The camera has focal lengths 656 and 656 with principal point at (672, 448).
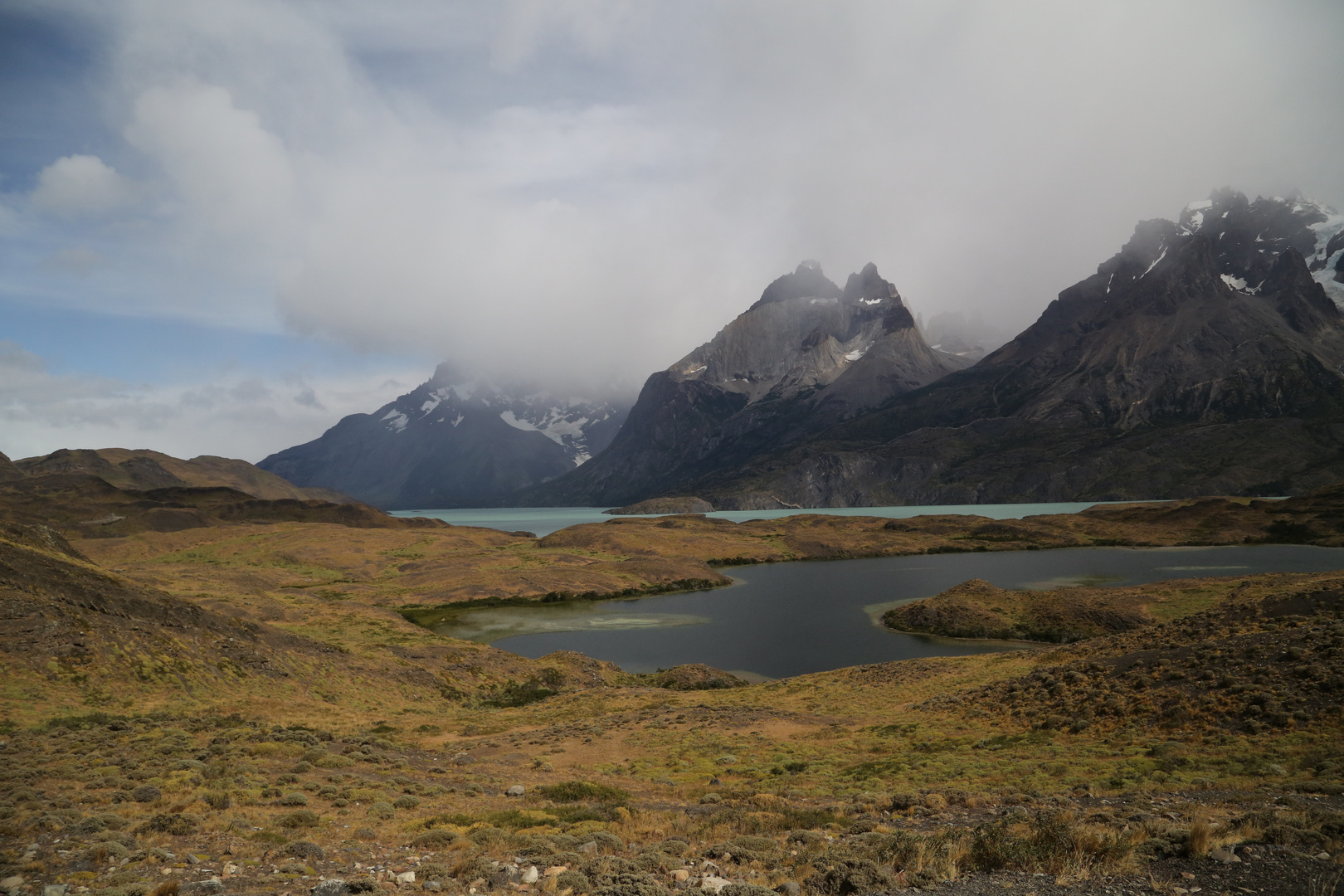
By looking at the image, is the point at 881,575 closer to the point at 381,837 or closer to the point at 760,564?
the point at 760,564

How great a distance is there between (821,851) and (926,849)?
2245mm

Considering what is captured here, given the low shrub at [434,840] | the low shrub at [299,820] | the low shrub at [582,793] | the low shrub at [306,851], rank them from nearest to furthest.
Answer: the low shrub at [306,851], the low shrub at [434,840], the low shrub at [299,820], the low shrub at [582,793]

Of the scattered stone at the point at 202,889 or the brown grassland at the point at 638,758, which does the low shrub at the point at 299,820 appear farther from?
the scattered stone at the point at 202,889

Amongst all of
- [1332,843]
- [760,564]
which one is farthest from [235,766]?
[760,564]

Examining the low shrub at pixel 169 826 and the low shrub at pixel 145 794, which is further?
the low shrub at pixel 145 794

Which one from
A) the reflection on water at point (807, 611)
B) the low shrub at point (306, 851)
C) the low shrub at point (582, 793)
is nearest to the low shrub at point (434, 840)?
the low shrub at point (306, 851)

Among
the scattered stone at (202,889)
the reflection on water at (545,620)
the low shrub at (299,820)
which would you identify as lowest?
the reflection on water at (545,620)

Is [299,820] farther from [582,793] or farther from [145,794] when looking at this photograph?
[582,793]

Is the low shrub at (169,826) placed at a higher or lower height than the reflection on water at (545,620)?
higher

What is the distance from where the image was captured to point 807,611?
8212 centimetres

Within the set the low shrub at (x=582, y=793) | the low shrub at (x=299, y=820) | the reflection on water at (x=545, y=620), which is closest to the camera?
the low shrub at (x=299, y=820)

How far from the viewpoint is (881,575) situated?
112500 mm

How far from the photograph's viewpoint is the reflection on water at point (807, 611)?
202 feet

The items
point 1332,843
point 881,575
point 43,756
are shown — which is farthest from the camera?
point 881,575
